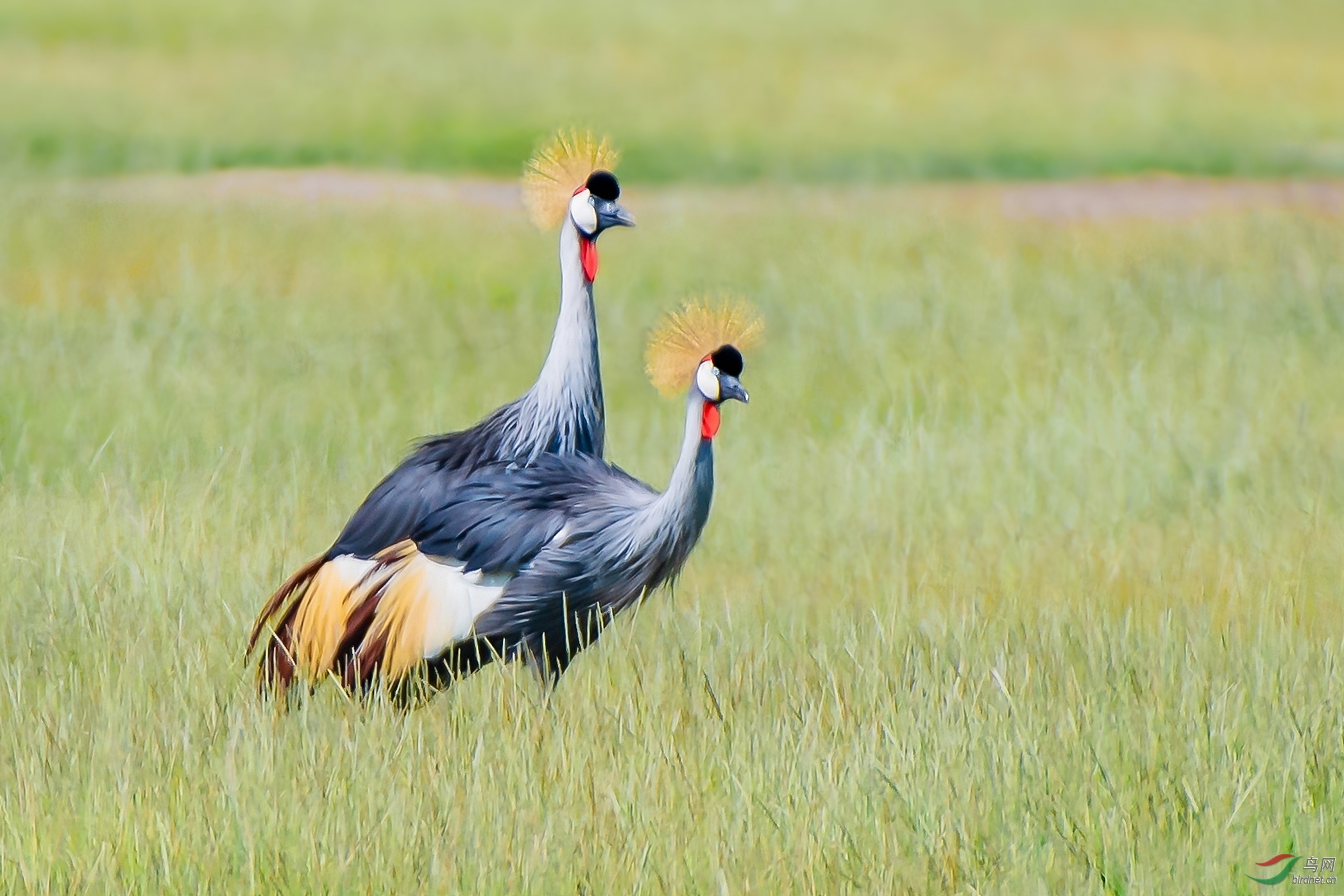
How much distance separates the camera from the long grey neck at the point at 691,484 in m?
3.88

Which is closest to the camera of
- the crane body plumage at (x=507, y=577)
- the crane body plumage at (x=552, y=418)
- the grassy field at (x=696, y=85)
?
the crane body plumage at (x=507, y=577)

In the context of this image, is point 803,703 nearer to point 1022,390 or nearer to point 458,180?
point 1022,390

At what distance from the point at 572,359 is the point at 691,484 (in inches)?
24.6

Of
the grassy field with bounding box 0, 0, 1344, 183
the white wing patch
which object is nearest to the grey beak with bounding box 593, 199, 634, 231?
the white wing patch

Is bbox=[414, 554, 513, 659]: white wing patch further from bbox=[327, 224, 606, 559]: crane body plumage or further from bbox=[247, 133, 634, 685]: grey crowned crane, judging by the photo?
bbox=[327, 224, 606, 559]: crane body plumage

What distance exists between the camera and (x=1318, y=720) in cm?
375

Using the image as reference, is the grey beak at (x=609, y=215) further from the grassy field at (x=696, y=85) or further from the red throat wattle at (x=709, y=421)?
the grassy field at (x=696, y=85)

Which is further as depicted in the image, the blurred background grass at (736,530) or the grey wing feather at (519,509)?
the grey wing feather at (519,509)

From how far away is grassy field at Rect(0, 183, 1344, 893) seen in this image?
3334 mm

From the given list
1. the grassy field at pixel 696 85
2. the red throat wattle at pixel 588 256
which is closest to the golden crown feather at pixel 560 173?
the red throat wattle at pixel 588 256

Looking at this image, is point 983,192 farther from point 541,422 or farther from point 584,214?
point 541,422


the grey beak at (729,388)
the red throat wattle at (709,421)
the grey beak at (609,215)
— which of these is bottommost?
the red throat wattle at (709,421)

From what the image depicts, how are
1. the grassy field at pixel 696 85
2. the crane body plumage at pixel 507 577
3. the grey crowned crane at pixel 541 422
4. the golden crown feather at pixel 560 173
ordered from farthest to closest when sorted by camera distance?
1. the grassy field at pixel 696 85
2. the golden crown feather at pixel 560 173
3. the grey crowned crane at pixel 541 422
4. the crane body plumage at pixel 507 577

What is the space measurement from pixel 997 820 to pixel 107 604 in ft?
8.08
